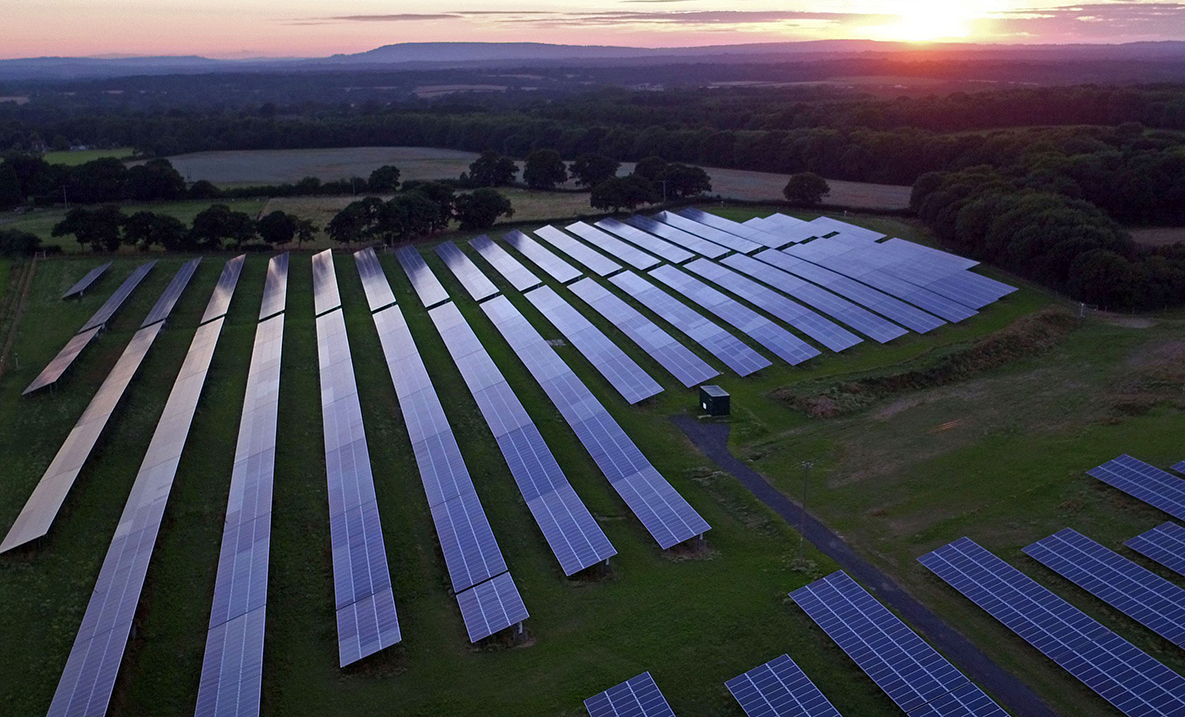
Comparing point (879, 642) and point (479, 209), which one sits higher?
point (479, 209)

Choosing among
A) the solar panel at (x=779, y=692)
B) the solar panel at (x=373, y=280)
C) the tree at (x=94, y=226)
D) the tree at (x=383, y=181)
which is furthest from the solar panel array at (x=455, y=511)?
the tree at (x=383, y=181)

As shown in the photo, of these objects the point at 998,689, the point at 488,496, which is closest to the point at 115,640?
the point at 488,496

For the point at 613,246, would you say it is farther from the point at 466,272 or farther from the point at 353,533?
the point at 353,533

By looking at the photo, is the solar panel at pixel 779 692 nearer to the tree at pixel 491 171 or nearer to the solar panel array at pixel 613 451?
the solar panel array at pixel 613 451

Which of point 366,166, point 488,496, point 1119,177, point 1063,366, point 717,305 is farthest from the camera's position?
point 366,166

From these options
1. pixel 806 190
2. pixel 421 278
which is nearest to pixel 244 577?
pixel 421 278

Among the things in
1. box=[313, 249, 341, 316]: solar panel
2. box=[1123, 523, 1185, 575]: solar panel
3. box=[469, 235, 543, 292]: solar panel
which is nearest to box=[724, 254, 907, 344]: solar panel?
box=[469, 235, 543, 292]: solar panel

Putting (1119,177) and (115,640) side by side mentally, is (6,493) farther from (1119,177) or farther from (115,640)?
(1119,177)
